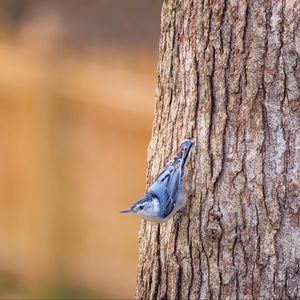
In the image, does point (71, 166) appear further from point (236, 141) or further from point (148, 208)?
point (236, 141)

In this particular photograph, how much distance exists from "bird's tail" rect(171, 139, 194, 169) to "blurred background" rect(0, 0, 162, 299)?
3056 millimetres

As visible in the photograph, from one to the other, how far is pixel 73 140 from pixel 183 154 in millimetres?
3856

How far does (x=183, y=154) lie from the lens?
415 centimetres

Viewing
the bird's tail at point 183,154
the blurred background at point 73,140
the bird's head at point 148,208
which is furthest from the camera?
the blurred background at point 73,140

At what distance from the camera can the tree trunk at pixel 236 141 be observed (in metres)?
4.04

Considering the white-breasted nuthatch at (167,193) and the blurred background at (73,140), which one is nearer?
the white-breasted nuthatch at (167,193)

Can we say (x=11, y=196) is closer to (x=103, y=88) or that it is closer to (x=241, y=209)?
(x=103, y=88)

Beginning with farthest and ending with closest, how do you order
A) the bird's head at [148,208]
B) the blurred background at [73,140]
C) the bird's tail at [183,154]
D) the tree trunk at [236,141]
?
the blurred background at [73,140]
the bird's head at [148,208]
the bird's tail at [183,154]
the tree trunk at [236,141]

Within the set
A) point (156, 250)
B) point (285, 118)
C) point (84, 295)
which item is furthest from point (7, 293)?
point (285, 118)

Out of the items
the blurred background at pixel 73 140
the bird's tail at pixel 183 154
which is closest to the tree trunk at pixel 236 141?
the bird's tail at pixel 183 154

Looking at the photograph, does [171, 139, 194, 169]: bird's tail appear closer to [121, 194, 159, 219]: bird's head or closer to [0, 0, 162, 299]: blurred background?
[121, 194, 159, 219]: bird's head

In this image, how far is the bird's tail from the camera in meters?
4.16

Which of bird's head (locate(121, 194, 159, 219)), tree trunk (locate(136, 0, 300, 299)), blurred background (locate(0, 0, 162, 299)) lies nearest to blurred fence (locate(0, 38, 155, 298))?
blurred background (locate(0, 0, 162, 299))

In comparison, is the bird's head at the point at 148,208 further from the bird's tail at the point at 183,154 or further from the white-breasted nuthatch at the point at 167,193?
the bird's tail at the point at 183,154
